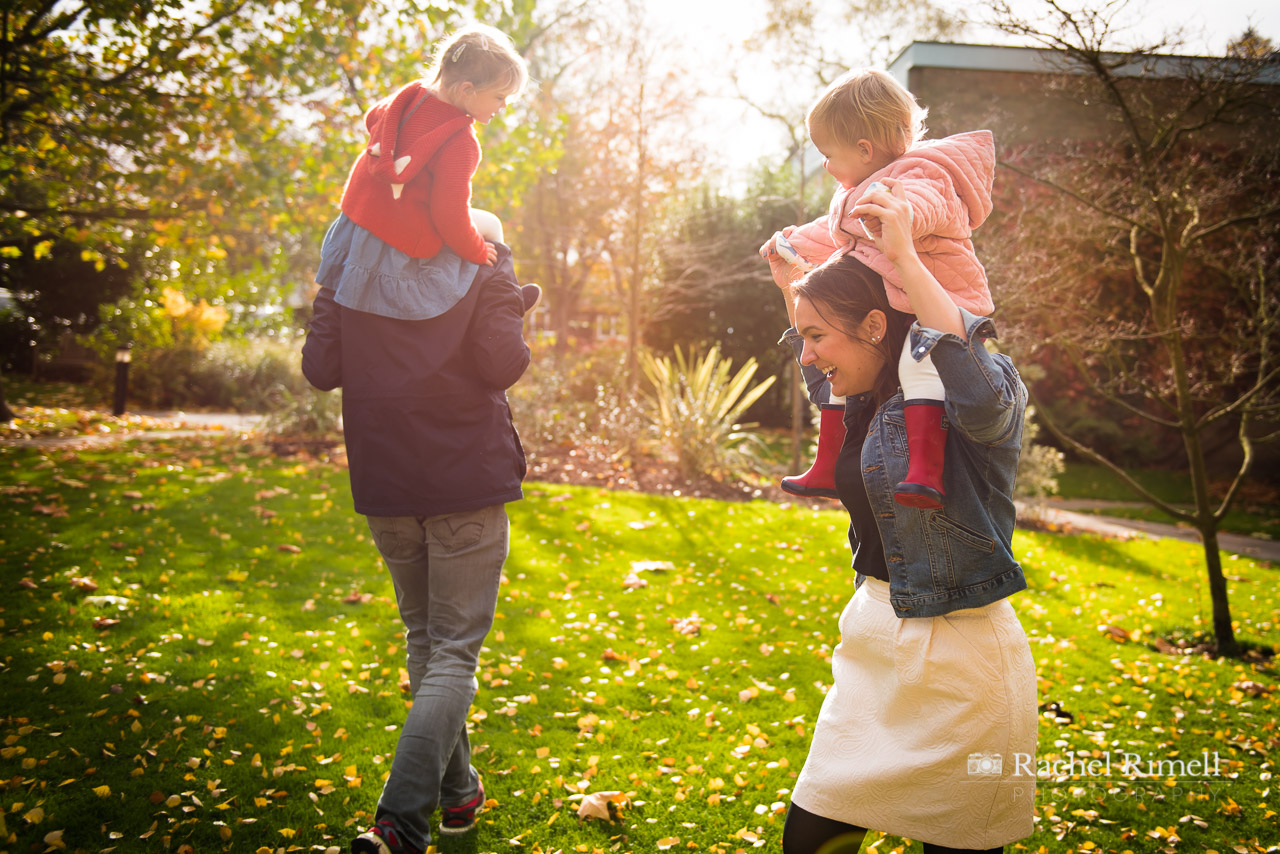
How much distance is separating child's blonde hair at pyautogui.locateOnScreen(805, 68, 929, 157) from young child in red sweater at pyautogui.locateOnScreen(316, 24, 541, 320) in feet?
2.94

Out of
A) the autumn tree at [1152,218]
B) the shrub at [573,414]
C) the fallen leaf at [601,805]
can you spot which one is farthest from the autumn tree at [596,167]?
the fallen leaf at [601,805]

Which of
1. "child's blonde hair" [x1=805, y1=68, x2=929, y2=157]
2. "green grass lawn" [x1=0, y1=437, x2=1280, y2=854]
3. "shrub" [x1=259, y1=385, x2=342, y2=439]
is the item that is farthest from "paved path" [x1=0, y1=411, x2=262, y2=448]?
"child's blonde hair" [x1=805, y1=68, x2=929, y2=157]

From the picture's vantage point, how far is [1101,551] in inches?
292

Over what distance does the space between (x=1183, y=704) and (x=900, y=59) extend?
8.87m

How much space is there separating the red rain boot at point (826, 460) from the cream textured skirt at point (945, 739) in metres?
0.35

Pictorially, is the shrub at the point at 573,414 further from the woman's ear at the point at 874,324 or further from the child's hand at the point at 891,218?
the child's hand at the point at 891,218

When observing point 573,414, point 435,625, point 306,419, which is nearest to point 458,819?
point 435,625

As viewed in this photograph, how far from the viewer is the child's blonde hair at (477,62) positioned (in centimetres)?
209

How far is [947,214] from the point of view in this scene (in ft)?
5.15

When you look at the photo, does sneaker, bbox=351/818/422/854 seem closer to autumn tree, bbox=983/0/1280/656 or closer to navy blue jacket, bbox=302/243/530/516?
navy blue jacket, bbox=302/243/530/516

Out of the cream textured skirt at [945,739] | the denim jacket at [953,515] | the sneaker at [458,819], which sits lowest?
Answer: the sneaker at [458,819]

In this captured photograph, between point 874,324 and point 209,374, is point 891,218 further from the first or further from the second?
point 209,374

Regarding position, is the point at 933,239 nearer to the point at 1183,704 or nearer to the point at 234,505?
the point at 1183,704

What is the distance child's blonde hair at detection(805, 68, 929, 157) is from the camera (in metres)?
1.71
